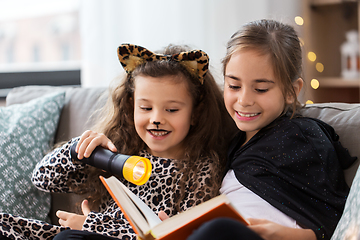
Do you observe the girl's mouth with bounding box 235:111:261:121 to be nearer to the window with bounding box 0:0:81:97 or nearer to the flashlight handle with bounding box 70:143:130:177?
the flashlight handle with bounding box 70:143:130:177

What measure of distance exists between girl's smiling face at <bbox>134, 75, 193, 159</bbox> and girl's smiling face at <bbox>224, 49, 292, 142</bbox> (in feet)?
0.51

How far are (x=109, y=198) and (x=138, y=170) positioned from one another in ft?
1.19

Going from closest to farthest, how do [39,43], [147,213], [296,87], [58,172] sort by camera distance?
[147,213] → [296,87] → [58,172] → [39,43]

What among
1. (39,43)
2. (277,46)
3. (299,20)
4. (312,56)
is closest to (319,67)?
(312,56)

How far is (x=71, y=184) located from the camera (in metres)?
1.21

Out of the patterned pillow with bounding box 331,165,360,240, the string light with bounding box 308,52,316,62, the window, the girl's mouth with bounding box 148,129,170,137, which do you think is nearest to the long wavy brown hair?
the girl's mouth with bounding box 148,129,170,137

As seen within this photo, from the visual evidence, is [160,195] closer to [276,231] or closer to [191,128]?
[191,128]

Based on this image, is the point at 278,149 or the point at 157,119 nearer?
the point at 278,149

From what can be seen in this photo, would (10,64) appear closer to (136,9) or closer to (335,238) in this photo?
(136,9)

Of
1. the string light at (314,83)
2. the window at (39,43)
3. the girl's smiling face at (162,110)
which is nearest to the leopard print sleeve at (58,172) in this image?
the girl's smiling face at (162,110)

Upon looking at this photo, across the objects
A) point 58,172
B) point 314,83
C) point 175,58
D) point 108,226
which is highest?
point 175,58

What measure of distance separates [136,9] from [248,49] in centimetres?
137

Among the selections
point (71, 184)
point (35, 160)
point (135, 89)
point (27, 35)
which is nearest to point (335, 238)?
point (135, 89)

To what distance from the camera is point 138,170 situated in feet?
2.91
